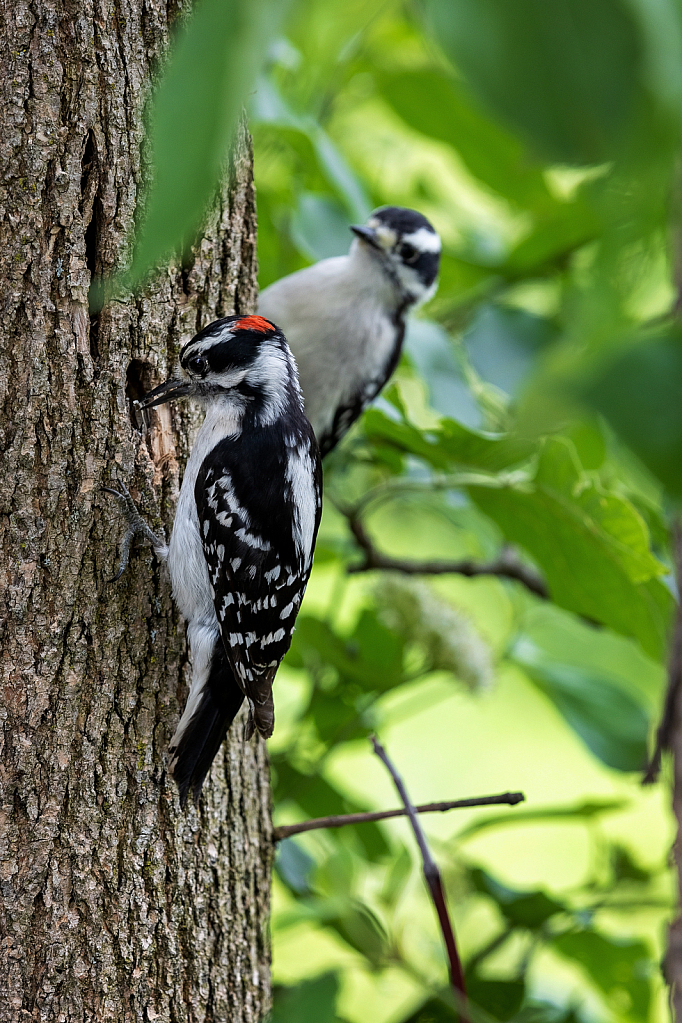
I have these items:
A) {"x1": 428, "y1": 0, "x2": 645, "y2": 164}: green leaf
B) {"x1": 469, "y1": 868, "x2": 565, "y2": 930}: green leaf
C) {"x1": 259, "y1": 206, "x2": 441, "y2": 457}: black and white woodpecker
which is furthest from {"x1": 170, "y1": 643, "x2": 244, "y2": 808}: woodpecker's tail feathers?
{"x1": 428, "y1": 0, "x2": 645, "y2": 164}: green leaf

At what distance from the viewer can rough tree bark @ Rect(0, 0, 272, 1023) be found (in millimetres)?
1502

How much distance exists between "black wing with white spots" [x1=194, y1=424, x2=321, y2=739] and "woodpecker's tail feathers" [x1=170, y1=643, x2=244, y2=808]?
0.21 ft

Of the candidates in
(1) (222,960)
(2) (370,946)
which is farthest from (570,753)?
(1) (222,960)

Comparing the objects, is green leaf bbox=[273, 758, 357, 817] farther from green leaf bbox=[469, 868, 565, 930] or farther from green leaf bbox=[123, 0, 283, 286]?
green leaf bbox=[123, 0, 283, 286]

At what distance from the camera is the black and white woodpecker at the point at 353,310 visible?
271 centimetres

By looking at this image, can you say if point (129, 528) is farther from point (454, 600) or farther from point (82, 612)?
point (454, 600)

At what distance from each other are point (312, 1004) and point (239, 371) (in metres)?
1.50

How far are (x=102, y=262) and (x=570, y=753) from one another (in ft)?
15.5

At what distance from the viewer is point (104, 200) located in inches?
63.5

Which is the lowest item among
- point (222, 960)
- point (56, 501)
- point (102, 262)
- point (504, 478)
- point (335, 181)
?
point (222, 960)

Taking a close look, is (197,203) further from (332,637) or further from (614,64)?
(332,637)

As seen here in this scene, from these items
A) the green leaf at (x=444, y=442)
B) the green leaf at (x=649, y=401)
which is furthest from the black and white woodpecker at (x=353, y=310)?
the green leaf at (x=649, y=401)

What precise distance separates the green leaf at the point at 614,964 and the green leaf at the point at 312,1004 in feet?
6.35

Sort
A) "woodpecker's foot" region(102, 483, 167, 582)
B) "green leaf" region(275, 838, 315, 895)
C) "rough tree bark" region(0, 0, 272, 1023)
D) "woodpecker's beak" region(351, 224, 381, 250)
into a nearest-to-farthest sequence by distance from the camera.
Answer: "rough tree bark" region(0, 0, 272, 1023) → "woodpecker's foot" region(102, 483, 167, 582) → "green leaf" region(275, 838, 315, 895) → "woodpecker's beak" region(351, 224, 381, 250)
